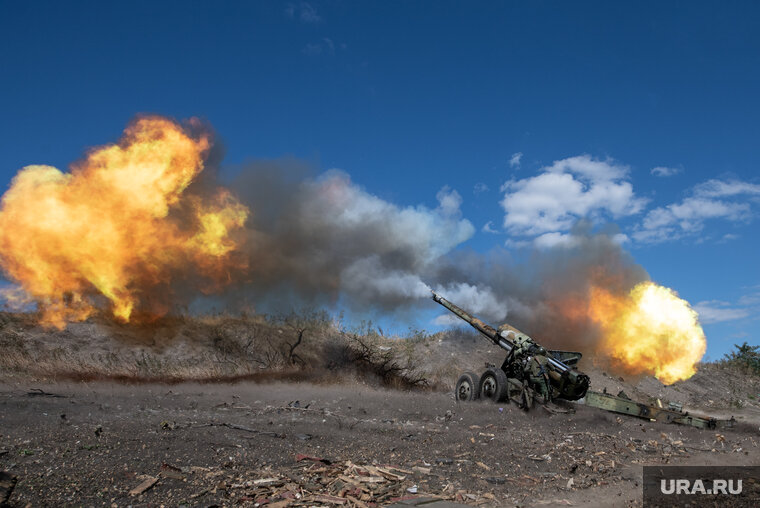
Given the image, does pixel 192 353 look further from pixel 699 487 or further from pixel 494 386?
pixel 699 487

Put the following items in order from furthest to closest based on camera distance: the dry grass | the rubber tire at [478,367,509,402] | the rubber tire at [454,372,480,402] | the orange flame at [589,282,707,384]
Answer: the dry grass → the orange flame at [589,282,707,384] → the rubber tire at [454,372,480,402] → the rubber tire at [478,367,509,402]

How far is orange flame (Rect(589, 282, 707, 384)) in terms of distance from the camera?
16.1m

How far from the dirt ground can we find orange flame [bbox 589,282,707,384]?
124 inches

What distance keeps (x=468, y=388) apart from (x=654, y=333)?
6578 millimetres

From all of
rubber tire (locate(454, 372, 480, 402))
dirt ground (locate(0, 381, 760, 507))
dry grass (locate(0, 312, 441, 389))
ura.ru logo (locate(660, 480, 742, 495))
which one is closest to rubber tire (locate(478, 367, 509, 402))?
rubber tire (locate(454, 372, 480, 402))

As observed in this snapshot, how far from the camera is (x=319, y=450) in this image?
8492 mm

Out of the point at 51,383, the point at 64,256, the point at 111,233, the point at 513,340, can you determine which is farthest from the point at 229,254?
the point at 513,340

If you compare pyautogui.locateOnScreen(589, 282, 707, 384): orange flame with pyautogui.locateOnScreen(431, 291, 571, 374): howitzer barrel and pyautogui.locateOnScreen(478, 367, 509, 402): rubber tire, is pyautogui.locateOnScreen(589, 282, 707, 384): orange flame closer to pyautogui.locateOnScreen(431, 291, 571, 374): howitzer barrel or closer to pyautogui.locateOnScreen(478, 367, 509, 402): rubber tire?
pyautogui.locateOnScreen(431, 291, 571, 374): howitzer barrel

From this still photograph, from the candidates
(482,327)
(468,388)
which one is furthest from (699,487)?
(482,327)

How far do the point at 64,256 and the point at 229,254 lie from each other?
5193mm

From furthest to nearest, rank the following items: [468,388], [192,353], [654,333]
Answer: [192,353] < [654,333] < [468,388]

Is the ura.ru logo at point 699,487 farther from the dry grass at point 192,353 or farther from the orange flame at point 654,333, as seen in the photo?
the dry grass at point 192,353

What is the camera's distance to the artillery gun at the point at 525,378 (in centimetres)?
1435

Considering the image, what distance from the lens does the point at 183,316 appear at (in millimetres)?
20703
